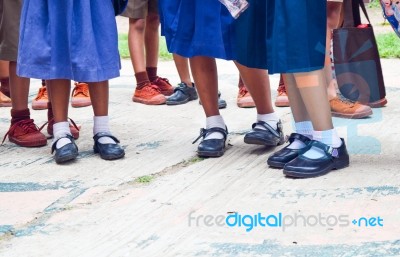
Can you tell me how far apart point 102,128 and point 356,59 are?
1.44m

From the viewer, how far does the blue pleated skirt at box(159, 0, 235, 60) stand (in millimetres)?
4512

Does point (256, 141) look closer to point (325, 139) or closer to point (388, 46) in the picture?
point (325, 139)

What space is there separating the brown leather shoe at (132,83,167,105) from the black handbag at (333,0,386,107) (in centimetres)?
229

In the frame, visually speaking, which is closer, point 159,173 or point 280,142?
point 159,173

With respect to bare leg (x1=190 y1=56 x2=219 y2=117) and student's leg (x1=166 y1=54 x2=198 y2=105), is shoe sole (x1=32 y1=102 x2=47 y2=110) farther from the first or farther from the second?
bare leg (x1=190 y1=56 x2=219 y2=117)

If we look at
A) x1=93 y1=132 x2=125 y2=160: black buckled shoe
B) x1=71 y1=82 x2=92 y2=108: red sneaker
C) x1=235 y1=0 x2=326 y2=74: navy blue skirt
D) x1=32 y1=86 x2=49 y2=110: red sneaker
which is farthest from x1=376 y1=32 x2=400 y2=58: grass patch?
x1=235 y1=0 x2=326 y2=74: navy blue skirt

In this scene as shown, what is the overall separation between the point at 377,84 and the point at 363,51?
19 cm

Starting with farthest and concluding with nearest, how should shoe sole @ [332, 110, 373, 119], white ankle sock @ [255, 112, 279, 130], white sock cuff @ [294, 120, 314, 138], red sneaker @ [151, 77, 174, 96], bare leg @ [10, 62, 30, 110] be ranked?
red sneaker @ [151, 77, 174, 96] → shoe sole @ [332, 110, 373, 119] → bare leg @ [10, 62, 30, 110] → white ankle sock @ [255, 112, 279, 130] → white sock cuff @ [294, 120, 314, 138]

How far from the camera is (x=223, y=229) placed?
3416 mm

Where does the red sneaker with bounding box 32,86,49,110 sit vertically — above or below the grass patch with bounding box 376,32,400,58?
below

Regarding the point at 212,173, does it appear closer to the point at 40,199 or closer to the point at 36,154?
the point at 40,199

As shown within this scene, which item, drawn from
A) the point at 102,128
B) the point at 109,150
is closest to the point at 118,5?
the point at 102,128

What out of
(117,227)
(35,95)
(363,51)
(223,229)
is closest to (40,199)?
(117,227)

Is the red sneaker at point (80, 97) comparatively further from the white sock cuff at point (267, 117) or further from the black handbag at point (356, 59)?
the black handbag at point (356, 59)
